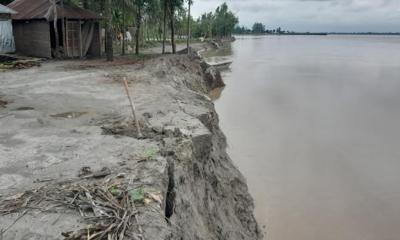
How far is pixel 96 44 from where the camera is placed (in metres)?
23.8

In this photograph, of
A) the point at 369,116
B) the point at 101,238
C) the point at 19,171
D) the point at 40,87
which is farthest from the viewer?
the point at 369,116

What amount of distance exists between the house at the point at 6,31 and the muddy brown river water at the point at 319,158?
13157 mm

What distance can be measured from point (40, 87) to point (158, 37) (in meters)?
46.5

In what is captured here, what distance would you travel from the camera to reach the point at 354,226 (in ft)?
27.4

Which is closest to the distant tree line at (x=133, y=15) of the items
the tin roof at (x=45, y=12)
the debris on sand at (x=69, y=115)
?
the tin roof at (x=45, y=12)

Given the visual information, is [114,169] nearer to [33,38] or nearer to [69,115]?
[69,115]

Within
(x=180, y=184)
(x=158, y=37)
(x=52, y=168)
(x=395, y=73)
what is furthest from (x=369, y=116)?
(x=158, y=37)

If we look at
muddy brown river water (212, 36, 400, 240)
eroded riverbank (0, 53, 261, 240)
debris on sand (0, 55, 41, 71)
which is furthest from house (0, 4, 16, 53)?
muddy brown river water (212, 36, 400, 240)

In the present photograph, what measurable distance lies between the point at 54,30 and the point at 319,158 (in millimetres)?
17122

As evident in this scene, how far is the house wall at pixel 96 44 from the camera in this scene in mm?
23413

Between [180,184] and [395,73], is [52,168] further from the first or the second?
[395,73]

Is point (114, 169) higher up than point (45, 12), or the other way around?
point (45, 12)

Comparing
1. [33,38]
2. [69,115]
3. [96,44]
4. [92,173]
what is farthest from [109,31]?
[92,173]

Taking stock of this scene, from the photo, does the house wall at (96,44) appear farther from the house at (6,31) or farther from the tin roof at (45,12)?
the house at (6,31)
